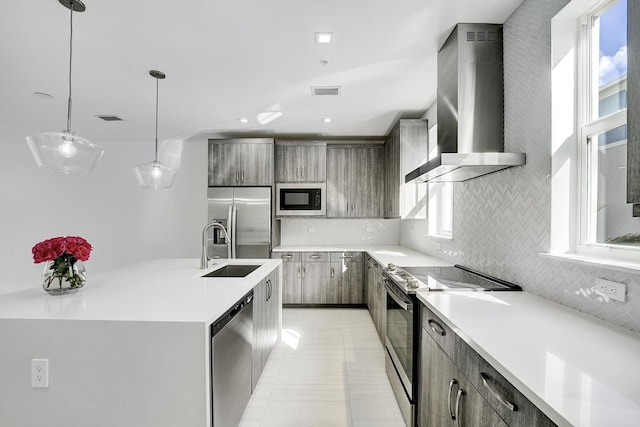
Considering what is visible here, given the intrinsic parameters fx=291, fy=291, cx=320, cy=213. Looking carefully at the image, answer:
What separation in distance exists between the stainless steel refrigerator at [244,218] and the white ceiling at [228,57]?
1.04 meters

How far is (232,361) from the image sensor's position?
64.4 inches

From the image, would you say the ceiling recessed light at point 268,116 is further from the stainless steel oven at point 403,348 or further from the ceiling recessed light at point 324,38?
the stainless steel oven at point 403,348

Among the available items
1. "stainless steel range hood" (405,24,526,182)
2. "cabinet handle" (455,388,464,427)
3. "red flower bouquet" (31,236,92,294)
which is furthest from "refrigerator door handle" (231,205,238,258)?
"cabinet handle" (455,388,464,427)

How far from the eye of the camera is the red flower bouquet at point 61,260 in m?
1.61

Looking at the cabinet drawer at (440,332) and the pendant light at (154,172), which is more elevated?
the pendant light at (154,172)

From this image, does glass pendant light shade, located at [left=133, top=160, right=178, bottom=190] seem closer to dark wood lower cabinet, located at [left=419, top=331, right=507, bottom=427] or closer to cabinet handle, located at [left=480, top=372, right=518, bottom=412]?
dark wood lower cabinet, located at [left=419, top=331, right=507, bottom=427]

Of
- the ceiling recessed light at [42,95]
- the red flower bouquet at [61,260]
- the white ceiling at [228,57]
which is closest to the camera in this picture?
the red flower bouquet at [61,260]

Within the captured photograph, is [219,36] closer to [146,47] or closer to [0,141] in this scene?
[146,47]

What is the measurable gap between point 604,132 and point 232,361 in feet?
7.38

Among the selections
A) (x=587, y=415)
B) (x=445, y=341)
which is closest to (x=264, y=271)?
(x=445, y=341)

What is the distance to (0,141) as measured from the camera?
16.5ft

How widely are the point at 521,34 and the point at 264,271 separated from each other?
2443mm

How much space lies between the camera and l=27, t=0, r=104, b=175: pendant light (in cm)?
169

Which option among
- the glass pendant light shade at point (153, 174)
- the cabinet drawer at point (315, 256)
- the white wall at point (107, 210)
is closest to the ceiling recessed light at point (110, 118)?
the white wall at point (107, 210)
